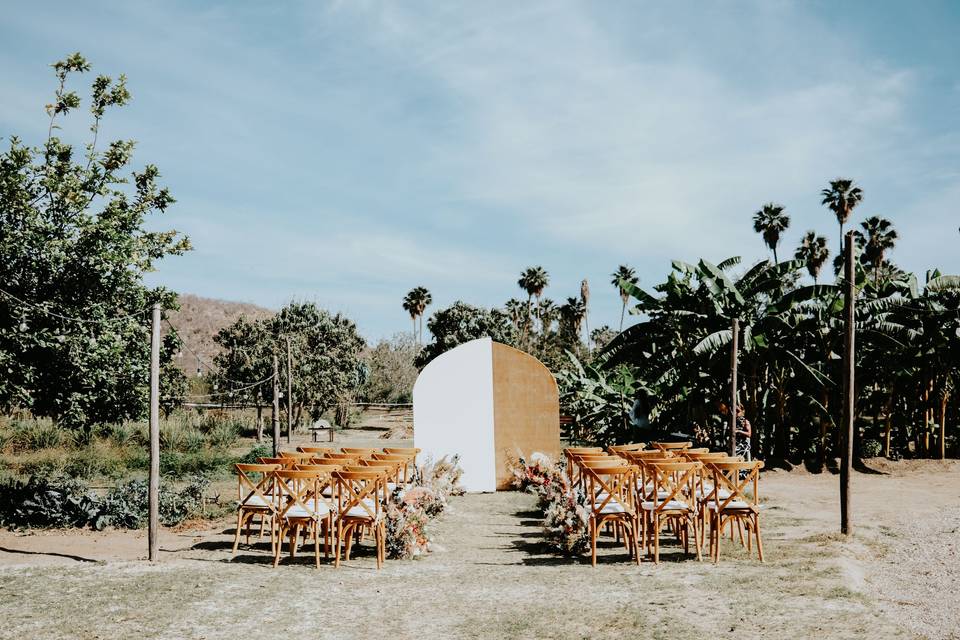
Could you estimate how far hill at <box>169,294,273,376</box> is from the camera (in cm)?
7425

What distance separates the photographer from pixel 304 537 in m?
10.7

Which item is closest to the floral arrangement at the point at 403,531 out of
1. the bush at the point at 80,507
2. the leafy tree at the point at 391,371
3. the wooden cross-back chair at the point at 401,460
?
the wooden cross-back chair at the point at 401,460

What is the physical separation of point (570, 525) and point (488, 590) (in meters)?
2.03

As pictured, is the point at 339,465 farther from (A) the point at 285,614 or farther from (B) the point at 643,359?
(B) the point at 643,359

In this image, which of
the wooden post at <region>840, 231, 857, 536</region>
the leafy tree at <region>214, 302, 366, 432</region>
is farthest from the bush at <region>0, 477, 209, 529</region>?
the leafy tree at <region>214, 302, 366, 432</region>

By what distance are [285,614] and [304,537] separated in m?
3.56

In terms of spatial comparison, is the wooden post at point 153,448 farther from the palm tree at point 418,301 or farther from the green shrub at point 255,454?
the palm tree at point 418,301

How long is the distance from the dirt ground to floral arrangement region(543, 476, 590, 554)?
232 millimetres

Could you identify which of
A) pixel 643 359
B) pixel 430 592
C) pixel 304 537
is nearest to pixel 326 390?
pixel 643 359

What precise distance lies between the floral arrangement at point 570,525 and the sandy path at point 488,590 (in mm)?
256

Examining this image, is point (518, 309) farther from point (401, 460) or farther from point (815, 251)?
point (401, 460)

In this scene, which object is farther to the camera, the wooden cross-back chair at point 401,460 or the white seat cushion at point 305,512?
the wooden cross-back chair at point 401,460

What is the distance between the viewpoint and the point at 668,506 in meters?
9.30

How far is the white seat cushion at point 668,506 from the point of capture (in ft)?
30.3
